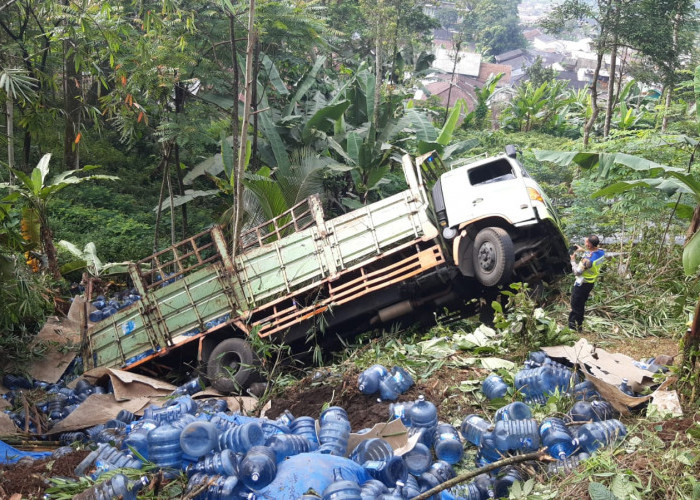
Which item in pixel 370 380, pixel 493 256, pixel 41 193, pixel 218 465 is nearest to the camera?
pixel 218 465

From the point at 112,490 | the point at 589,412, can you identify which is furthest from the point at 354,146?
the point at 112,490

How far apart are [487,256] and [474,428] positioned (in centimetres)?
342

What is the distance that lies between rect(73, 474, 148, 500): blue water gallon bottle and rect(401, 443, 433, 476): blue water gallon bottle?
1.81 metres

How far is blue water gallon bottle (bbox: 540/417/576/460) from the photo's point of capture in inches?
188

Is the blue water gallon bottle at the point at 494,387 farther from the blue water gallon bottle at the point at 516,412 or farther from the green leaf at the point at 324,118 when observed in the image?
the green leaf at the point at 324,118

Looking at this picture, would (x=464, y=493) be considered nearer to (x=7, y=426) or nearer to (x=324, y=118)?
(x=7, y=426)

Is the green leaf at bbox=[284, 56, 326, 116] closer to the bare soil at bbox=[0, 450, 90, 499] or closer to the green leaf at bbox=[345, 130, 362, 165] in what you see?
the green leaf at bbox=[345, 130, 362, 165]

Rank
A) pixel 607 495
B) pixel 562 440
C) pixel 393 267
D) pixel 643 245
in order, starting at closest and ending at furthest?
1. pixel 607 495
2. pixel 562 440
3. pixel 393 267
4. pixel 643 245

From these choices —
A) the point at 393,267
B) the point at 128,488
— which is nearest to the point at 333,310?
the point at 393,267

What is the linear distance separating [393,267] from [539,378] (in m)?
2.69

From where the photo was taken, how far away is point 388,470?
437 centimetres

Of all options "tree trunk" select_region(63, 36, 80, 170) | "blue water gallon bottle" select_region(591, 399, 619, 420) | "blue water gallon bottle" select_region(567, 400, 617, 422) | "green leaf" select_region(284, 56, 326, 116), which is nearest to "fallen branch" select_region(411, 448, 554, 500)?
"blue water gallon bottle" select_region(567, 400, 617, 422)

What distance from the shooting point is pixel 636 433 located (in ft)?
15.8

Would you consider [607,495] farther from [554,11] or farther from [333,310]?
[554,11]
